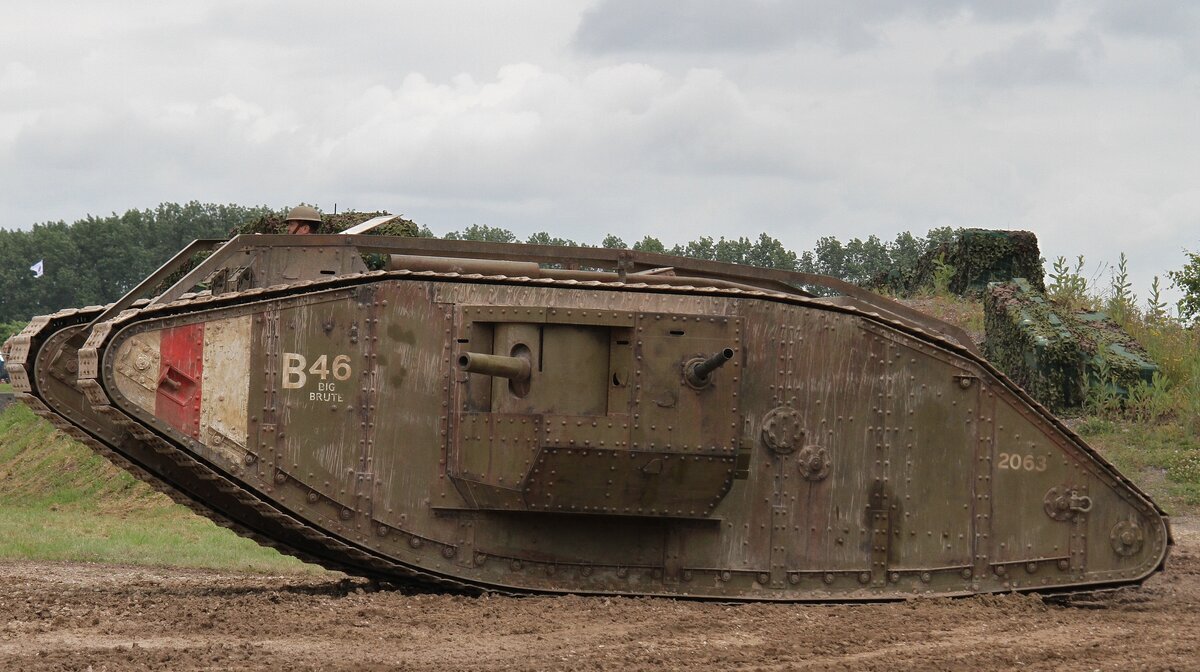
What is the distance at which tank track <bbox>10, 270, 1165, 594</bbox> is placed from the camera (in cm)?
1101

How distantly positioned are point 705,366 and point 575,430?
1.13m

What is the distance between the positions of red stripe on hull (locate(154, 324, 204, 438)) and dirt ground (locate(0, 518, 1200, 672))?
1415mm

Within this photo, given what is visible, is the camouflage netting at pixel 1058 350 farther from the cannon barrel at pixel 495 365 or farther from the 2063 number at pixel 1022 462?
the cannon barrel at pixel 495 365

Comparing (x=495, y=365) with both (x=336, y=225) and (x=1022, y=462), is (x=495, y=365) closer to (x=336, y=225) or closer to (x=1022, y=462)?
(x=1022, y=462)

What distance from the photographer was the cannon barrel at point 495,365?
35.2 ft

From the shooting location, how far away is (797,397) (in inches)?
475

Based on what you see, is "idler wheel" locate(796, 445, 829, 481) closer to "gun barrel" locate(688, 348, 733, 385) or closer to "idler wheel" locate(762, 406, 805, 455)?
"idler wheel" locate(762, 406, 805, 455)

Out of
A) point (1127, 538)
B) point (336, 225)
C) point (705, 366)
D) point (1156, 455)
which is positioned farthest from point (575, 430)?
point (336, 225)

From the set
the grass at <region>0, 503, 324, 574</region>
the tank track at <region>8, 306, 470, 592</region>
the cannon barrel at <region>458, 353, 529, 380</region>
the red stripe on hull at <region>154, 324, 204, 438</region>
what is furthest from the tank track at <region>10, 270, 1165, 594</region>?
the grass at <region>0, 503, 324, 574</region>

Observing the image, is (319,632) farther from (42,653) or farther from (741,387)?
(741,387)

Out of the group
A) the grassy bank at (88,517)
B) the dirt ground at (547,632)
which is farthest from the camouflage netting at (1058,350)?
the grassy bank at (88,517)

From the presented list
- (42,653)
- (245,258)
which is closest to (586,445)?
(245,258)

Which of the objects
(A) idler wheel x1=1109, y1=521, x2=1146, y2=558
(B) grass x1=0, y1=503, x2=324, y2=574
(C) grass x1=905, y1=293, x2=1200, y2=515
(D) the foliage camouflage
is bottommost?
(B) grass x1=0, y1=503, x2=324, y2=574

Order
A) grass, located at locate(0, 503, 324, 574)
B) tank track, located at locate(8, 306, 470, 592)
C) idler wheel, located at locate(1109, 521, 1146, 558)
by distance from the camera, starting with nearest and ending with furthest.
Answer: tank track, located at locate(8, 306, 470, 592), idler wheel, located at locate(1109, 521, 1146, 558), grass, located at locate(0, 503, 324, 574)
